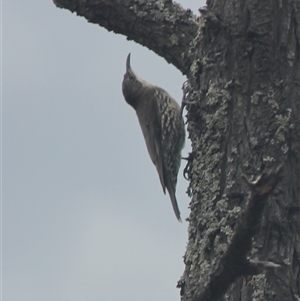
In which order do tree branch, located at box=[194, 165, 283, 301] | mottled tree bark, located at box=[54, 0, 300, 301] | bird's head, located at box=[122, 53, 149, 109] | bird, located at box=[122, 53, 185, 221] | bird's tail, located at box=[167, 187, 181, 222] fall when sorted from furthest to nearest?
bird's head, located at box=[122, 53, 149, 109] → bird, located at box=[122, 53, 185, 221] → bird's tail, located at box=[167, 187, 181, 222] → mottled tree bark, located at box=[54, 0, 300, 301] → tree branch, located at box=[194, 165, 283, 301]

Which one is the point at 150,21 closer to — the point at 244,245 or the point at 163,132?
the point at 244,245

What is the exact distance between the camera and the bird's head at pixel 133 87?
731 cm

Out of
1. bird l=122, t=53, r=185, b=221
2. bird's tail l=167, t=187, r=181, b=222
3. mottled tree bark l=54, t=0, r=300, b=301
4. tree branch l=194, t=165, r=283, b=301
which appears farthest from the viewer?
bird l=122, t=53, r=185, b=221

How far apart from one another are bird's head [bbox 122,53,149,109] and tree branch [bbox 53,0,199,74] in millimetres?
2943

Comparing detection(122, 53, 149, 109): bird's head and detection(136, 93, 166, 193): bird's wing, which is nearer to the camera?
detection(136, 93, 166, 193): bird's wing

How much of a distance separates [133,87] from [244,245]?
16.8 feet

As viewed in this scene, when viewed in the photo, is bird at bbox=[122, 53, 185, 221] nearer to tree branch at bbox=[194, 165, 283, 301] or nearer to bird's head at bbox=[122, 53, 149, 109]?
bird's head at bbox=[122, 53, 149, 109]

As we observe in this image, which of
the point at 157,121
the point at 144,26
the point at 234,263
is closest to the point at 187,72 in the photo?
the point at 144,26

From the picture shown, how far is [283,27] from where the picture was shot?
3.46 m

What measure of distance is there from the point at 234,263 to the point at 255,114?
3.61 ft

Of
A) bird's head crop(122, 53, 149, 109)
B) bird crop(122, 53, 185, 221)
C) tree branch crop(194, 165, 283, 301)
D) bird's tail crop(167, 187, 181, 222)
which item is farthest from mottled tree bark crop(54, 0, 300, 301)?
bird's head crop(122, 53, 149, 109)

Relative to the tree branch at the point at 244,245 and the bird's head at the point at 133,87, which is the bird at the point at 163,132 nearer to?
the bird's head at the point at 133,87

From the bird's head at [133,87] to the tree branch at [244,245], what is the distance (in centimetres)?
492

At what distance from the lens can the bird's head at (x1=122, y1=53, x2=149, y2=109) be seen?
7309 millimetres
